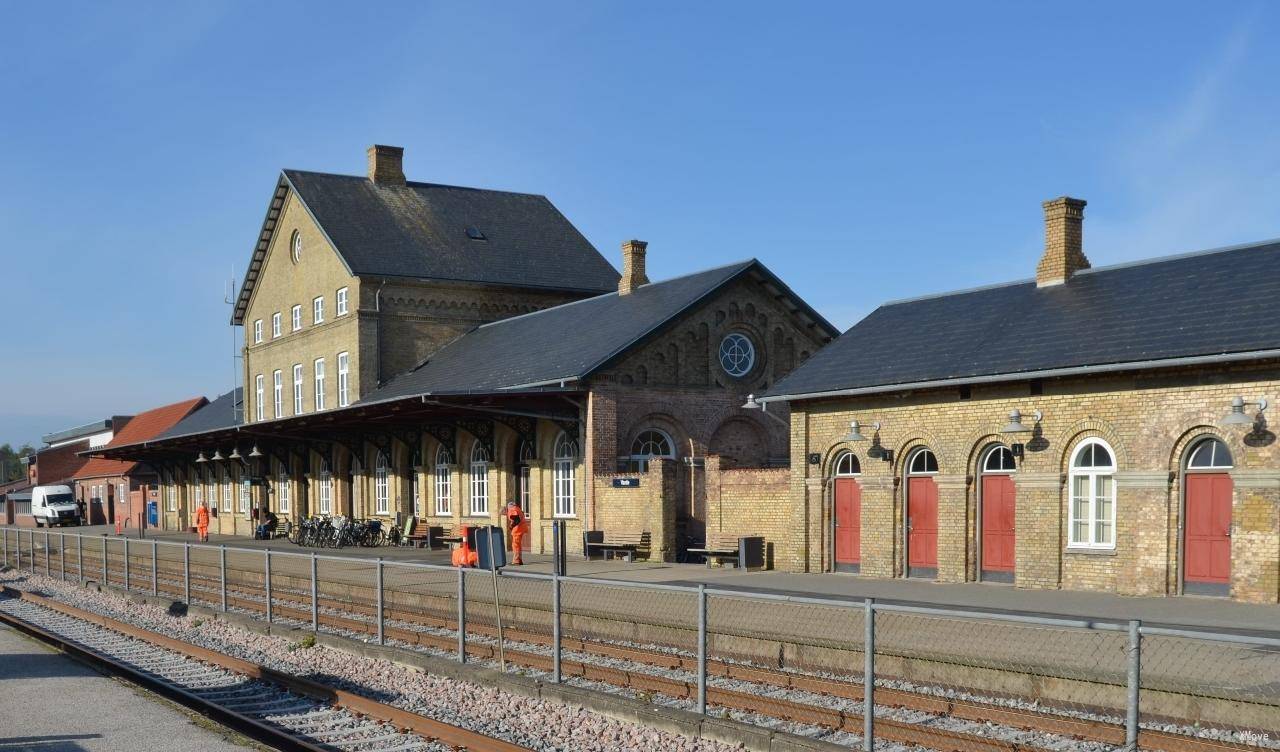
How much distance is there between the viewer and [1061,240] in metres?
23.0

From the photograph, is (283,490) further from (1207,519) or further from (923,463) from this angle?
(1207,519)

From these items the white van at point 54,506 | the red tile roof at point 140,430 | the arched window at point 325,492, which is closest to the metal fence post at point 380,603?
the arched window at point 325,492

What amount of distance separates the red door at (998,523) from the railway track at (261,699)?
11.9 m

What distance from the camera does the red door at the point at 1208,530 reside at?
→ 693 inches

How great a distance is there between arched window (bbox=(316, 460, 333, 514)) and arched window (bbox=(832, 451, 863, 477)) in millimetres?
22168

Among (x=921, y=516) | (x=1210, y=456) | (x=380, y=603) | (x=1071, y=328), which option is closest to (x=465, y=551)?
(x=380, y=603)

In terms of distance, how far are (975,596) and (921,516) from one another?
3.72 m

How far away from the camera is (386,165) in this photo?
44.9 meters

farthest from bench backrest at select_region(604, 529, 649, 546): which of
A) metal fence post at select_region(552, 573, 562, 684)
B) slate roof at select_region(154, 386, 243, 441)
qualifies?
slate roof at select_region(154, 386, 243, 441)

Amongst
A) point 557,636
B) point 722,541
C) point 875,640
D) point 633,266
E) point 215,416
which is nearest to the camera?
point 557,636

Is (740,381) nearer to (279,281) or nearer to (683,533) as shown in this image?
(683,533)

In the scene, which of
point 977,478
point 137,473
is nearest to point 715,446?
point 977,478

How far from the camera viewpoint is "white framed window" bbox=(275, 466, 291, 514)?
148 feet

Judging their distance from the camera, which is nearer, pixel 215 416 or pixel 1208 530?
pixel 1208 530
